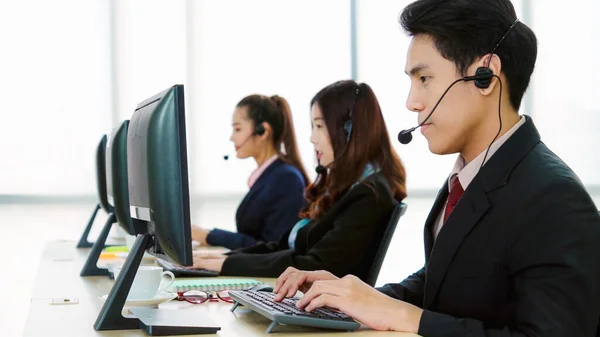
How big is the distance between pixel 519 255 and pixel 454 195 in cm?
26

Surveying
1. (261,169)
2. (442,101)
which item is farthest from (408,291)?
(261,169)

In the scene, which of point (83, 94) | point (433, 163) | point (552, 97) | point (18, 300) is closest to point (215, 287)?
point (18, 300)

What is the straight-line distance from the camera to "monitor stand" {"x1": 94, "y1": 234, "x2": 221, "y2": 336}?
4.47 ft

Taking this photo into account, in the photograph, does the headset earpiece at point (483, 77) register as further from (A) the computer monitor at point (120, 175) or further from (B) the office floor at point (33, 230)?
(B) the office floor at point (33, 230)

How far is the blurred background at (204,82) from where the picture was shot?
177 inches

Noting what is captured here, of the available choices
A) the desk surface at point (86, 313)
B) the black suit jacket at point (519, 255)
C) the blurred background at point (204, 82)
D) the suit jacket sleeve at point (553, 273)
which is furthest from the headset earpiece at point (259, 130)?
the suit jacket sleeve at point (553, 273)

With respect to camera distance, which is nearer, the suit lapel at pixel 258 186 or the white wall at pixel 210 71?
the suit lapel at pixel 258 186

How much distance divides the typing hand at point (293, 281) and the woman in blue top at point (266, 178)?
1.51m

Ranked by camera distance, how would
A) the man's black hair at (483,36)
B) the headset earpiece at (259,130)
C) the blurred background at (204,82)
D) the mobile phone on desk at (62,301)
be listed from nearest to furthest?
the man's black hair at (483,36) → the mobile phone on desk at (62,301) → the headset earpiece at (259,130) → the blurred background at (204,82)

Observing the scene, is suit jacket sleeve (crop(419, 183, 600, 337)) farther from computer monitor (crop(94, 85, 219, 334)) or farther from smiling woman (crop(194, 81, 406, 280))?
smiling woman (crop(194, 81, 406, 280))

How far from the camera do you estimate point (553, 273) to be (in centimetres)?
121

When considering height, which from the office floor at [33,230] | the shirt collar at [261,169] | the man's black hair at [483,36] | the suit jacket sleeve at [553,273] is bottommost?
the office floor at [33,230]

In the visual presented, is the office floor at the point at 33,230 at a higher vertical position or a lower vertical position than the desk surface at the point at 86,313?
lower

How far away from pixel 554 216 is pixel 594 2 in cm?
417
